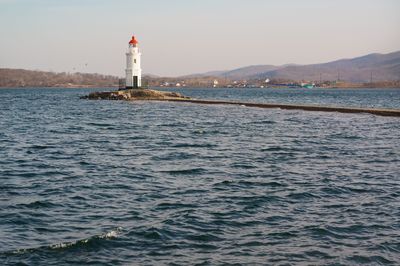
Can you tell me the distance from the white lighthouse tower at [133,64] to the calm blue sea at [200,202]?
54.9m

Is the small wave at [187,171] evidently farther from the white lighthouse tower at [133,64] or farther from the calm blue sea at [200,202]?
the white lighthouse tower at [133,64]

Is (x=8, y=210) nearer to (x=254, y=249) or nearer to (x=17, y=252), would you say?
(x=17, y=252)

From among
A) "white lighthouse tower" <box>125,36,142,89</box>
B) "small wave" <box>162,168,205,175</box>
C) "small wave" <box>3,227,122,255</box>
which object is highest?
"white lighthouse tower" <box>125,36,142,89</box>

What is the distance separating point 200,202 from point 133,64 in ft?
234

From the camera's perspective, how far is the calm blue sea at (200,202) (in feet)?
35.9

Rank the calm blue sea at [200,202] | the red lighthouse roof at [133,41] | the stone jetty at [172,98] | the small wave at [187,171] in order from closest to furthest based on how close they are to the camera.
A: the calm blue sea at [200,202] < the small wave at [187,171] < the stone jetty at [172,98] < the red lighthouse roof at [133,41]

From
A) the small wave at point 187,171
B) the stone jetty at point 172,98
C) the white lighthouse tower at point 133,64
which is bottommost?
the small wave at point 187,171

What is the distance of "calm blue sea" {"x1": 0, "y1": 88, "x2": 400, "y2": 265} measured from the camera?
35.9 feet

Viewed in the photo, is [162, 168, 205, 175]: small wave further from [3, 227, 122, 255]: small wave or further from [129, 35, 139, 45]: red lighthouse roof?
[129, 35, 139, 45]: red lighthouse roof

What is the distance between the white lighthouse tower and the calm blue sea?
180 ft

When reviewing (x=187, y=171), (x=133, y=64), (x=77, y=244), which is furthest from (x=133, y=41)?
(x=77, y=244)

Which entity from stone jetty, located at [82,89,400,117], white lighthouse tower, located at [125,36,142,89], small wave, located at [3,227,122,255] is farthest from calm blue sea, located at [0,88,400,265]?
white lighthouse tower, located at [125,36,142,89]

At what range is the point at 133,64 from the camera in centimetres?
8456

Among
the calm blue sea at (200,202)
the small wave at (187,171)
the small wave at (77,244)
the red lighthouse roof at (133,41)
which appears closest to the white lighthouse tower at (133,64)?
the red lighthouse roof at (133,41)
